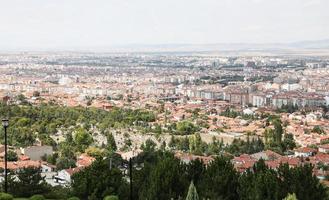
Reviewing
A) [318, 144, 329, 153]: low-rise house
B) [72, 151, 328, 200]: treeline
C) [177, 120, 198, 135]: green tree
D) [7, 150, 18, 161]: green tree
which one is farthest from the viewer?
[177, 120, 198, 135]: green tree

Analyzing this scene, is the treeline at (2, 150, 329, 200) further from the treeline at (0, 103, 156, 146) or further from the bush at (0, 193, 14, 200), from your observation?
the treeline at (0, 103, 156, 146)

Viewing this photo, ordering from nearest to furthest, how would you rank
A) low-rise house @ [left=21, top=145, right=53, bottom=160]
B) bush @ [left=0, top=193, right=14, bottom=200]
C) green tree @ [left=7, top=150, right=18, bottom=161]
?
bush @ [left=0, top=193, right=14, bottom=200] → green tree @ [left=7, top=150, right=18, bottom=161] → low-rise house @ [left=21, top=145, right=53, bottom=160]

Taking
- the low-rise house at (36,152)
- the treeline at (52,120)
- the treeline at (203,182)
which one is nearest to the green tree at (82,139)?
the treeline at (52,120)

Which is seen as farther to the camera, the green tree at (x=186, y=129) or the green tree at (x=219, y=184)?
the green tree at (x=186, y=129)

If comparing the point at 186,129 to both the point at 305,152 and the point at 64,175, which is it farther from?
the point at 64,175

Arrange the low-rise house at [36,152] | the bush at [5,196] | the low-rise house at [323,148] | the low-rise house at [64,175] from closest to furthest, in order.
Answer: the bush at [5,196], the low-rise house at [64,175], the low-rise house at [36,152], the low-rise house at [323,148]

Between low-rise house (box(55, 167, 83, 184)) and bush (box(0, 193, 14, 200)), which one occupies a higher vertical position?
bush (box(0, 193, 14, 200))

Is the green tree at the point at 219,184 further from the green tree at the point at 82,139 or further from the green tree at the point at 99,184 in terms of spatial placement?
the green tree at the point at 82,139

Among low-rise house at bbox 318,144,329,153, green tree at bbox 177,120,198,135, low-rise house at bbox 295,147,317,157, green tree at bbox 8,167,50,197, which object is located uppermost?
green tree at bbox 8,167,50,197

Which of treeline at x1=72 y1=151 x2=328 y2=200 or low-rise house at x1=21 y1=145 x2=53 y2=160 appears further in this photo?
low-rise house at x1=21 y1=145 x2=53 y2=160

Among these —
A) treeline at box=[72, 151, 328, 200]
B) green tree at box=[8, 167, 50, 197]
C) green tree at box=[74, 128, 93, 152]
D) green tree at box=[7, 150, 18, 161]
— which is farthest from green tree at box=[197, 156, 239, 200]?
green tree at box=[74, 128, 93, 152]

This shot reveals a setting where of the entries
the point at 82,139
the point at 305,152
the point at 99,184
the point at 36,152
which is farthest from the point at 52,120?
the point at 99,184
